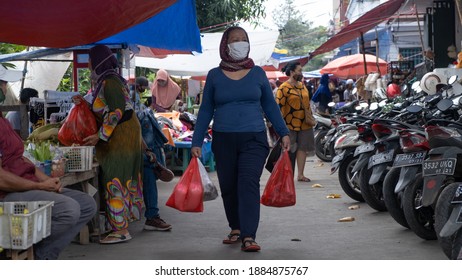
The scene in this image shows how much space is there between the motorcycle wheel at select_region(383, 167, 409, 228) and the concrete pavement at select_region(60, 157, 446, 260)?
0.21 m

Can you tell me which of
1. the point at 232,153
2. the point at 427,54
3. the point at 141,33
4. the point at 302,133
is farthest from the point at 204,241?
the point at 427,54

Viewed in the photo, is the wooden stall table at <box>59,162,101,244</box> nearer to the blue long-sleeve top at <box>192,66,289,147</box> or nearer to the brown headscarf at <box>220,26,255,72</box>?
the blue long-sleeve top at <box>192,66,289,147</box>

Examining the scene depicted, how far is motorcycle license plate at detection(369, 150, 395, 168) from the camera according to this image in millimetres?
8008

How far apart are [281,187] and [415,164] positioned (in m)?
1.20

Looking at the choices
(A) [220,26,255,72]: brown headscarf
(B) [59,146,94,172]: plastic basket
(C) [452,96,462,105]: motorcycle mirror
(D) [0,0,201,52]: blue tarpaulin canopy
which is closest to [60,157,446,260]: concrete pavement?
(B) [59,146,94,172]: plastic basket

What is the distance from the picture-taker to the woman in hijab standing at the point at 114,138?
7176 mm

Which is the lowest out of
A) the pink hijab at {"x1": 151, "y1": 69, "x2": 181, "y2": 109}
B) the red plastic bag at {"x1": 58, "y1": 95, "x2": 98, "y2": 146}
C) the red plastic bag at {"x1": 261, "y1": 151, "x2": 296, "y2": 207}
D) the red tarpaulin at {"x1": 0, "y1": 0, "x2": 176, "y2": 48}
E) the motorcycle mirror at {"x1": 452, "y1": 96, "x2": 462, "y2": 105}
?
the red plastic bag at {"x1": 261, "y1": 151, "x2": 296, "y2": 207}

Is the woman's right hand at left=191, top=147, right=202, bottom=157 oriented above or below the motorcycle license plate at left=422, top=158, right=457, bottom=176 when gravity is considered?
above

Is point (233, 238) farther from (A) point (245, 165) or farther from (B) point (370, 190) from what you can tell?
(B) point (370, 190)

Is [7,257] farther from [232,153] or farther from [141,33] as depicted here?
[141,33]

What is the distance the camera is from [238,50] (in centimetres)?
684

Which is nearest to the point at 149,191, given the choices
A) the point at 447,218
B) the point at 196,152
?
the point at 196,152

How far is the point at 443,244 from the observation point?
5.91 m

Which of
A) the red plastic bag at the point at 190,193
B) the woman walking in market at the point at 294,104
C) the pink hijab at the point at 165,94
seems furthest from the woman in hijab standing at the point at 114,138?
the pink hijab at the point at 165,94
